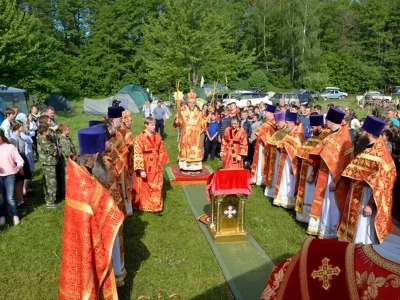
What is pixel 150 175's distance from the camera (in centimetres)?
773

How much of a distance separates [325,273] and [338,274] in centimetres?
6

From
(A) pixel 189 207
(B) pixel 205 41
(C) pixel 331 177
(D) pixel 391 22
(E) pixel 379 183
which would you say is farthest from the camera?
(D) pixel 391 22

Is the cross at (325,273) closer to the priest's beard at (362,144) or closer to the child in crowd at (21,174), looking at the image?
the priest's beard at (362,144)

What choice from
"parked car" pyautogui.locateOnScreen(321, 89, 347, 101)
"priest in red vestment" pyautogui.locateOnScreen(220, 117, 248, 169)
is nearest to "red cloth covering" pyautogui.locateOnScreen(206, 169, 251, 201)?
"priest in red vestment" pyautogui.locateOnScreen(220, 117, 248, 169)

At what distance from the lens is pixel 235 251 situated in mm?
6184

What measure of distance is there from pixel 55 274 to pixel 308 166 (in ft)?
15.5

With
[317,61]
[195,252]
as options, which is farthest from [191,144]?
[317,61]

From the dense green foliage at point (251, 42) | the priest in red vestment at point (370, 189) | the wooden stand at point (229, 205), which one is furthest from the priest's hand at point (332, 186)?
the dense green foliage at point (251, 42)

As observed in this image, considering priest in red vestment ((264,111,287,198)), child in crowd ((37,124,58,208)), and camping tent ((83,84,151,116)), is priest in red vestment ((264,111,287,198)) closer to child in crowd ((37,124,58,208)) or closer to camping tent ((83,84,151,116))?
child in crowd ((37,124,58,208))

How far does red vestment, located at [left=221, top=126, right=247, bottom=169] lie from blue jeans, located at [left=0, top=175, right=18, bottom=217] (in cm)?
484

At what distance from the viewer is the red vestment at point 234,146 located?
937cm

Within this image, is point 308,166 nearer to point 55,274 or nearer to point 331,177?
point 331,177

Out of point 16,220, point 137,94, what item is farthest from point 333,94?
point 16,220

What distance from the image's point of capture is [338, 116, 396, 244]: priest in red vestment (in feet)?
17.5
